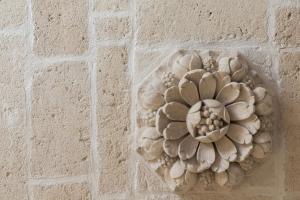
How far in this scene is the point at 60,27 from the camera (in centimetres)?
158

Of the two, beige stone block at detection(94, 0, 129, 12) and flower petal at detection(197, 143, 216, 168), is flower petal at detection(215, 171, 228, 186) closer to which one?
flower petal at detection(197, 143, 216, 168)

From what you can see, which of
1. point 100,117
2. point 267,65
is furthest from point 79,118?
point 267,65

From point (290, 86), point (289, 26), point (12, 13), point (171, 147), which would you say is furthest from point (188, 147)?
A: point (12, 13)

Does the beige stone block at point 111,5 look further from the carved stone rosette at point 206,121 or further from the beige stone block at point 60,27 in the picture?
the carved stone rosette at point 206,121

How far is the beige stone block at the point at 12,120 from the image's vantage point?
157cm

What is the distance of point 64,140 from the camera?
5.12 feet

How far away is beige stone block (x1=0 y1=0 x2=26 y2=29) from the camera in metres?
1.60

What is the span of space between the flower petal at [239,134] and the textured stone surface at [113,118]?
35cm

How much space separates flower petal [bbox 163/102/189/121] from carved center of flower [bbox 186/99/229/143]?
3 cm

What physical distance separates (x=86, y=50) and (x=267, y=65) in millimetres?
620

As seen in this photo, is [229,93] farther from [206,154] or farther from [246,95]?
[206,154]

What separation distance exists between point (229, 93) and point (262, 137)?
0.57 feet

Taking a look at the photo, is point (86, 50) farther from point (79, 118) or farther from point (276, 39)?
point (276, 39)

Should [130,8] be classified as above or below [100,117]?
above
